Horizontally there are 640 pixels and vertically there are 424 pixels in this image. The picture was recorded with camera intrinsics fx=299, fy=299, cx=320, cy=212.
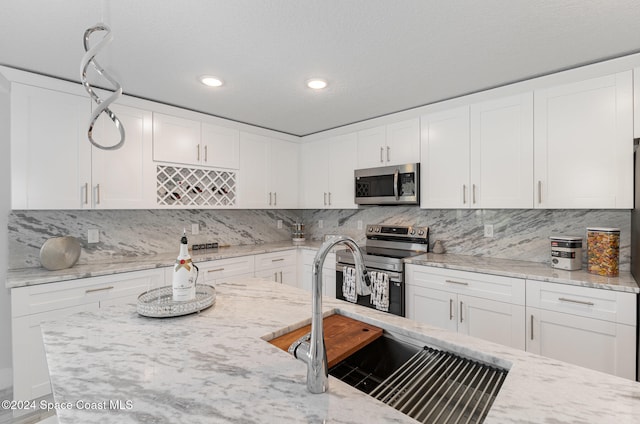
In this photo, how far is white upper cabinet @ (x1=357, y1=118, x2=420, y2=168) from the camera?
3.04 m

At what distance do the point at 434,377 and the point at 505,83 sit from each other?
2.41 meters

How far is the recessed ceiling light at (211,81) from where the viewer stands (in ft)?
7.40

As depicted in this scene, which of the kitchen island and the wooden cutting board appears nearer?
the kitchen island

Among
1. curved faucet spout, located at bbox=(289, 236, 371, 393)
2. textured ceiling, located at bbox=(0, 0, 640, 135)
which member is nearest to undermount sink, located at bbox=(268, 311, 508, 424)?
curved faucet spout, located at bbox=(289, 236, 371, 393)

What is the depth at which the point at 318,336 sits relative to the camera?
722 mm

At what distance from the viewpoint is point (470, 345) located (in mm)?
1021

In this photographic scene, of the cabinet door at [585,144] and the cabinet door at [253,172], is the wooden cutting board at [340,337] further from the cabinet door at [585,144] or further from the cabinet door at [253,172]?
the cabinet door at [253,172]

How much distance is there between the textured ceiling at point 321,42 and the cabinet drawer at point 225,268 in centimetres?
160

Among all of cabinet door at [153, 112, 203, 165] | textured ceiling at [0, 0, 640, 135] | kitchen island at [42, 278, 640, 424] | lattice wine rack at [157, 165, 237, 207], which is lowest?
kitchen island at [42, 278, 640, 424]

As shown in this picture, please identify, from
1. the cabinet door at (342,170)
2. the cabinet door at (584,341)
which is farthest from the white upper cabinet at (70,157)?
the cabinet door at (584,341)

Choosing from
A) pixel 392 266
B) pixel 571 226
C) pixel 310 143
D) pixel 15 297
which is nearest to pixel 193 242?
pixel 15 297

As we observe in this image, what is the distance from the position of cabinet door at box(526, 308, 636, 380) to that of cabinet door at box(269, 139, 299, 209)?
2.81 m

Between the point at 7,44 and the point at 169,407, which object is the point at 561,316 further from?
the point at 7,44

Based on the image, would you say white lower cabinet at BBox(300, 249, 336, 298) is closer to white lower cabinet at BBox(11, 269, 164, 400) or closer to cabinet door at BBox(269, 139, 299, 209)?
cabinet door at BBox(269, 139, 299, 209)
